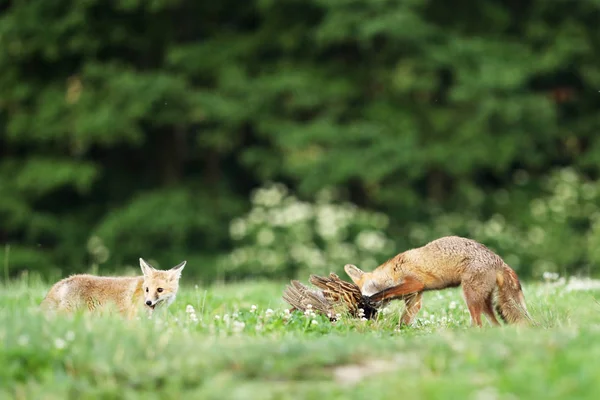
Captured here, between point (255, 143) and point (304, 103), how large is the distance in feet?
11.0

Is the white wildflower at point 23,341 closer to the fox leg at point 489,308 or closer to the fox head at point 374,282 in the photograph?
the fox head at point 374,282

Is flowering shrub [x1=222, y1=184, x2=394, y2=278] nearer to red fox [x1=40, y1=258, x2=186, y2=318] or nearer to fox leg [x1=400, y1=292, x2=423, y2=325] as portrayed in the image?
fox leg [x1=400, y1=292, x2=423, y2=325]

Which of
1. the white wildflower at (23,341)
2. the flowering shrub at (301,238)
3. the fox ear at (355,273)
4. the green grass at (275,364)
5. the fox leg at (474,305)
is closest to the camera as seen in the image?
the green grass at (275,364)

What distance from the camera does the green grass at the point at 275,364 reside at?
15.1ft

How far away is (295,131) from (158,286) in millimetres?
10831

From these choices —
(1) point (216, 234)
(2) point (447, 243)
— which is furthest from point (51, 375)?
(1) point (216, 234)

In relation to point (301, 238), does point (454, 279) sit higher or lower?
lower

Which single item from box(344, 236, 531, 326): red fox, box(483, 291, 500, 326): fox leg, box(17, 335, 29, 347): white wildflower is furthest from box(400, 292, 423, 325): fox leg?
box(17, 335, 29, 347): white wildflower

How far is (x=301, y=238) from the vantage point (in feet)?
59.7

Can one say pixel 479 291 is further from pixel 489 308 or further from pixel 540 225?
pixel 540 225

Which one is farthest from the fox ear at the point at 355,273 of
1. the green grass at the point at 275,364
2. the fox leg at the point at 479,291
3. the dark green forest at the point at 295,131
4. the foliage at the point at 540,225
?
the foliage at the point at 540,225

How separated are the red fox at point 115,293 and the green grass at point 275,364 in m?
1.09

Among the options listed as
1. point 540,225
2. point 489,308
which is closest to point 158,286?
point 489,308

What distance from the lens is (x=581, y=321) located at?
7094mm
